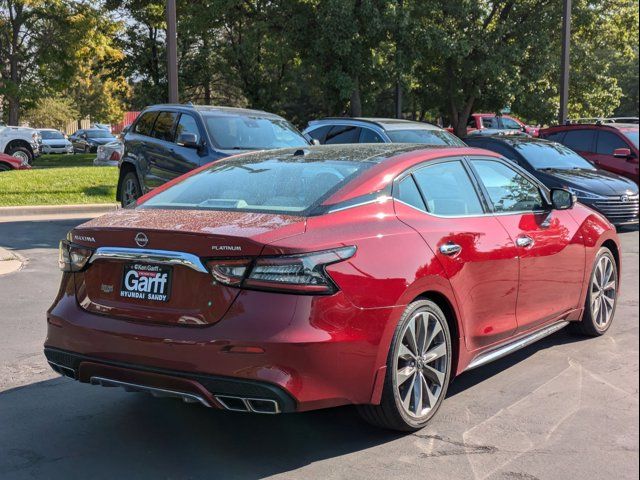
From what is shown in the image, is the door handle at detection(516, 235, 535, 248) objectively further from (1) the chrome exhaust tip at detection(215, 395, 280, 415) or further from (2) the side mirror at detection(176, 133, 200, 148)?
(2) the side mirror at detection(176, 133, 200, 148)

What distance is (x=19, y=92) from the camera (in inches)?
1153

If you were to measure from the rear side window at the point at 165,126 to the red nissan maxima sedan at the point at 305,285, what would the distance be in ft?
21.9

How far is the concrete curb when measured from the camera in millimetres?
13898

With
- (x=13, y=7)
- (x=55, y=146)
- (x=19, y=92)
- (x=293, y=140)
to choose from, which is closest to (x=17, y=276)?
(x=293, y=140)

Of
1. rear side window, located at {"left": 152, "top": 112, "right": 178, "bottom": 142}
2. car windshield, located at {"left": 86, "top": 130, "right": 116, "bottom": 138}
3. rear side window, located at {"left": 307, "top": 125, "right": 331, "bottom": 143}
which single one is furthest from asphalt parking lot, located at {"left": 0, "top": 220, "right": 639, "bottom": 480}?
car windshield, located at {"left": 86, "top": 130, "right": 116, "bottom": 138}

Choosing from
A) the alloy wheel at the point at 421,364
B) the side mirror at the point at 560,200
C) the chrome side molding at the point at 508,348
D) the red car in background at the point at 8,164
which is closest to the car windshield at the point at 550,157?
the side mirror at the point at 560,200

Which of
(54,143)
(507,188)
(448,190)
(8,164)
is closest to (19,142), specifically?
(8,164)

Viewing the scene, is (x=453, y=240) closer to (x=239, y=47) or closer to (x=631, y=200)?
(x=631, y=200)

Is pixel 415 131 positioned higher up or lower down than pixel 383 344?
higher up

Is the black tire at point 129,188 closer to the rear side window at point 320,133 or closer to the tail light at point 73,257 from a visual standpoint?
the rear side window at point 320,133

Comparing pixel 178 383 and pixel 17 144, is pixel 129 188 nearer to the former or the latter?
pixel 178 383

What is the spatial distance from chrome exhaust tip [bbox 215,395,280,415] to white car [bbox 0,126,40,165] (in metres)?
23.1

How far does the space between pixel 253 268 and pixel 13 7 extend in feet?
99.0

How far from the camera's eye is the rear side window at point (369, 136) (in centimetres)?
1248
